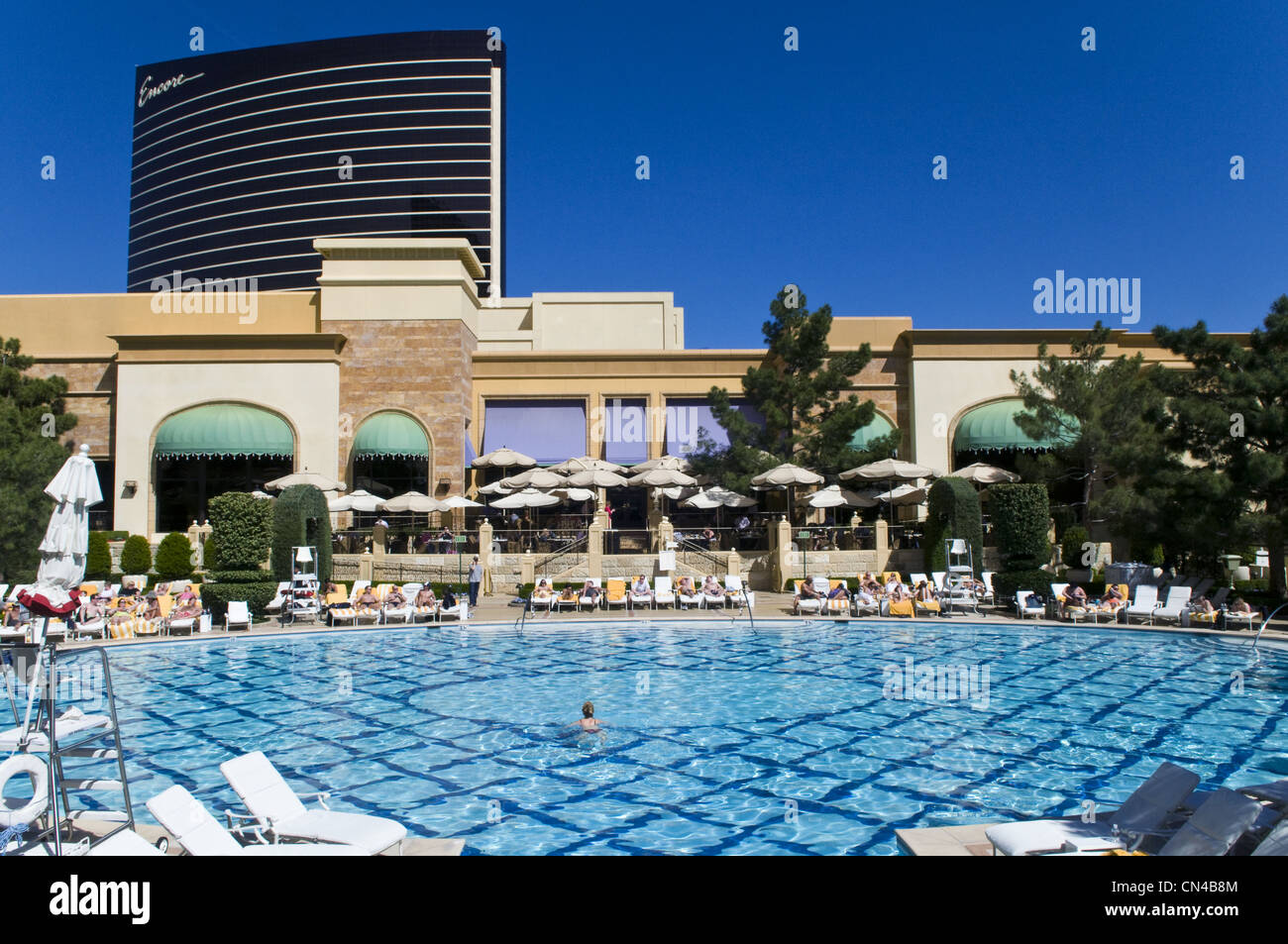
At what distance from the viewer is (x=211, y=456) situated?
98.5 ft

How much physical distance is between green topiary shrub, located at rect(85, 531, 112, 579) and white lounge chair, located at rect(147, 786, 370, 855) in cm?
2499

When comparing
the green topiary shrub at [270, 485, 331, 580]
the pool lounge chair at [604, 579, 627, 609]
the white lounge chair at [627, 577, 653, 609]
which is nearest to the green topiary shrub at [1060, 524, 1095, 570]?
the white lounge chair at [627, 577, 653, 609]

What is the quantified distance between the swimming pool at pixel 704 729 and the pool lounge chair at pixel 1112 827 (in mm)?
1637

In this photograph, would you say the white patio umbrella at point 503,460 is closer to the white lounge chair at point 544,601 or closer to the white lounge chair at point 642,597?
the white lounge chair at point 544,601

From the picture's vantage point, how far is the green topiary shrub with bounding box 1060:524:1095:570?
24203 millimetres

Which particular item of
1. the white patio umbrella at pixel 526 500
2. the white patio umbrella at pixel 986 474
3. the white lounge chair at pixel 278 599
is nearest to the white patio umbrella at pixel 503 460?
the white patio umbrella at pixel 526 500

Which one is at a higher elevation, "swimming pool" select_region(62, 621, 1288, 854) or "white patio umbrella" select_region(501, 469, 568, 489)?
"white patio umbrella" select_region(501, 469, 568, 489)

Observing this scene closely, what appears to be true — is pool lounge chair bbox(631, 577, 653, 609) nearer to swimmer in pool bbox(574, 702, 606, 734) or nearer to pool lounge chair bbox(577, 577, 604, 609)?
pool lounge chair bbox(577, 577, 604, 609)

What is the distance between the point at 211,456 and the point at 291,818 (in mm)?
27628

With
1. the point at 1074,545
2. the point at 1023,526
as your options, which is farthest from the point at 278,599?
the point at 1074,545

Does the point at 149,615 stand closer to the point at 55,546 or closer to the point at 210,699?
the point at 210,699

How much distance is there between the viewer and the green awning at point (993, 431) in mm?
29453

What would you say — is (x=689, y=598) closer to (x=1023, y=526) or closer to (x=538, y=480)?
(x=538, y=480)
